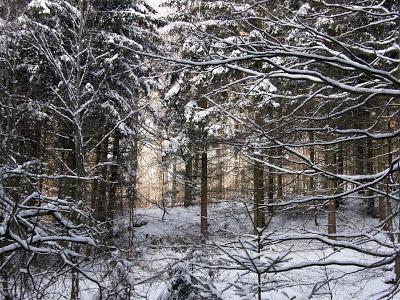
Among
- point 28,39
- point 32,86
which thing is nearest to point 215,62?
point 28,39

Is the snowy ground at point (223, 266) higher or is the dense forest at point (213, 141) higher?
the dense forest at point (213, 141)

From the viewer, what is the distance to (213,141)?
12.5 feet

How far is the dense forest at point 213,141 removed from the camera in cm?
323

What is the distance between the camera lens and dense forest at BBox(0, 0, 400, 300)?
3.23 m

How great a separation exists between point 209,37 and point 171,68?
406 mm

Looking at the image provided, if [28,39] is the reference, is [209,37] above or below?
below

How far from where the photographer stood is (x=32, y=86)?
1098cm

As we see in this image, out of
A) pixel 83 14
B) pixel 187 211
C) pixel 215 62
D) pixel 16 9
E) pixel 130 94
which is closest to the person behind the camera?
pixel 215 62

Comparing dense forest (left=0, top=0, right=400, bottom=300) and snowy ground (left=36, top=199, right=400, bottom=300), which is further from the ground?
dense forest (left=0, top=0, right=400, bottom=300)

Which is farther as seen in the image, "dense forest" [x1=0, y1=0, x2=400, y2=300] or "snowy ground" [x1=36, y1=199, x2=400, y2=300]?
"snowy ground" [x1=36, y1=199, x2=400, y2=300]

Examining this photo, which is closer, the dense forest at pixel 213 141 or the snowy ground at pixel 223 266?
the dense forest at pixel 213 141

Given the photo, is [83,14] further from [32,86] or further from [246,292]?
[246,292]

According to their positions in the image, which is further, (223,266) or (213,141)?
(213,141)

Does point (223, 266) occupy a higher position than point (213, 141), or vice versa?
point (213, 141)
